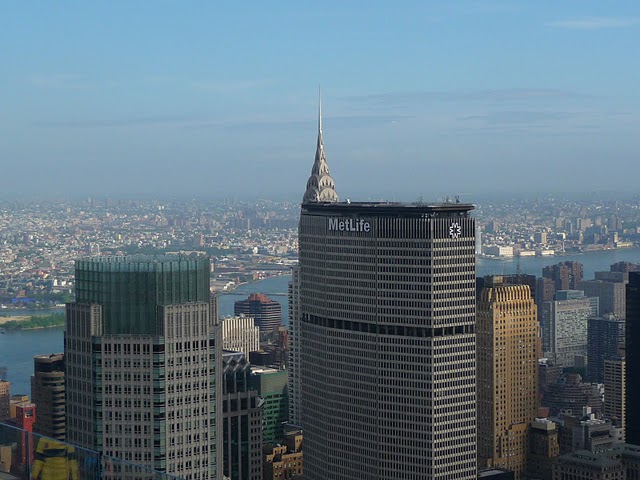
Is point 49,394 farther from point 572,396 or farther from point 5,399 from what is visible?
point 572,396

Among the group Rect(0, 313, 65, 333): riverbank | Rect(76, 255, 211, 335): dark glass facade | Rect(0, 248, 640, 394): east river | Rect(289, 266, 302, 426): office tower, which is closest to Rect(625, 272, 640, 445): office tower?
Rect(289, 266, 302, 426): office tower

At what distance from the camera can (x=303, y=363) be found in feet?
125

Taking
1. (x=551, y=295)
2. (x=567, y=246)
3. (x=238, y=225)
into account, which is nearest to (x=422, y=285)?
(x=238, y=225)

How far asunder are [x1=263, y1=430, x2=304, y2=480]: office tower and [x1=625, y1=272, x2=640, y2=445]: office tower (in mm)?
13672

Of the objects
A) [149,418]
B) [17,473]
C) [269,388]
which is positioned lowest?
[269,388]

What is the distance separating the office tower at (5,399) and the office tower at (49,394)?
1.71 m

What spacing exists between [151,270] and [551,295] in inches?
2521

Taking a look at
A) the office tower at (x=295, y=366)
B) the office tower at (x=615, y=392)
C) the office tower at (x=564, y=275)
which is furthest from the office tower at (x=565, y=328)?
the office tower at (x=295, y=366)

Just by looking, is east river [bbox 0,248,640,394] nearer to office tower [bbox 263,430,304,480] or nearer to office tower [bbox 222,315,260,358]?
office tower [bbox 222,315,260,358]

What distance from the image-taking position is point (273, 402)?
50.0 m

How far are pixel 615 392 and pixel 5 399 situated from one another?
28120 millimetres

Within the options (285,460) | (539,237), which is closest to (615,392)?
(285,460)

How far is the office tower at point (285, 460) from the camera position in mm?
43000

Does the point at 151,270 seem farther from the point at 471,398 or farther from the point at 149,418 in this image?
the point at 471,398
